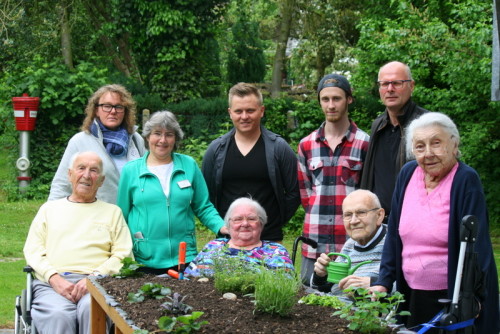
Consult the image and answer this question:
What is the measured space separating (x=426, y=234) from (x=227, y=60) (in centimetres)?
2194

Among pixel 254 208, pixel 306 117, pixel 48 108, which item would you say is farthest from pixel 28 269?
pixel 306 117

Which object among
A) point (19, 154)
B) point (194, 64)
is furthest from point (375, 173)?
point (194, 64)

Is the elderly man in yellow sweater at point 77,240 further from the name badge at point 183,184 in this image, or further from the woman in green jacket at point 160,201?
the name badge at point 183,184

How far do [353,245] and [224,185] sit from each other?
113 centimetres

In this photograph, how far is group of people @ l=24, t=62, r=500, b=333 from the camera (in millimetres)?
4684

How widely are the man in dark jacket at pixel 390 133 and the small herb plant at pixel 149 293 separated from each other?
1.63 metres

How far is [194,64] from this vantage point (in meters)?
18.2

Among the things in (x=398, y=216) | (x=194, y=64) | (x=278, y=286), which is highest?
(x=194, y=64)

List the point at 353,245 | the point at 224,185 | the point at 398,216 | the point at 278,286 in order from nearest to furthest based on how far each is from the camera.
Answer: the point at 278,286, the point at 398,216, the point at 353,245, the point at 224,185

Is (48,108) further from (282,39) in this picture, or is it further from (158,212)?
(158,212)

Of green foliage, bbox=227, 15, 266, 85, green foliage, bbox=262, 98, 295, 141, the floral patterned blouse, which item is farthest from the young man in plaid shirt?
green foliage, bbox=227, 15, 266, 85

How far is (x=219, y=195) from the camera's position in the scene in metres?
5.38

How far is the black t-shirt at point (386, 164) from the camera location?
15.6 feet

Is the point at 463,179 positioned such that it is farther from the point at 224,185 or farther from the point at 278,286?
the point at 224,185
